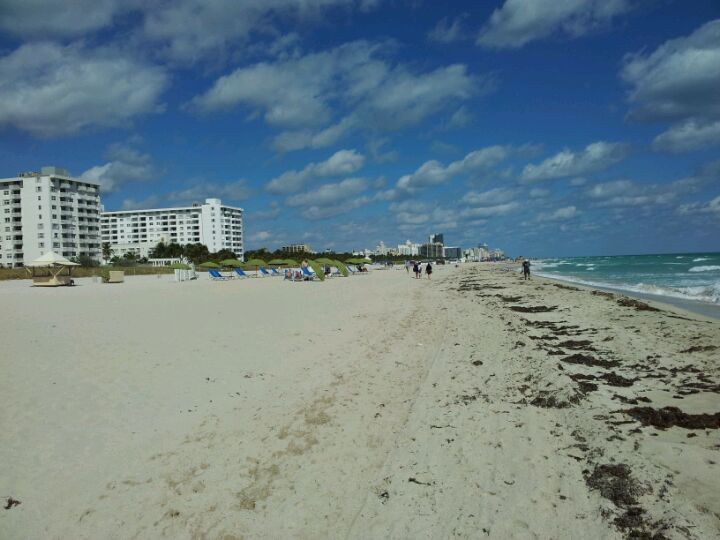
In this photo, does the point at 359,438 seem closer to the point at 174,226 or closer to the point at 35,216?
the point at 35,216

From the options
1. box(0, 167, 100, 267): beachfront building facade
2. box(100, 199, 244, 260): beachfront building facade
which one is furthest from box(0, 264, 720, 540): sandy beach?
box(100, 199, 244, 260): beachfront building facade

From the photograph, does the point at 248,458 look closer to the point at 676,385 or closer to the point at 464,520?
the point at 464,520

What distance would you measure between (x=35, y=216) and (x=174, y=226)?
5285 cm

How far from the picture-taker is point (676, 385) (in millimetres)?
6152

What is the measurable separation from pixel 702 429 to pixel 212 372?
20.5 ft

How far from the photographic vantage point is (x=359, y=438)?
4.77 m

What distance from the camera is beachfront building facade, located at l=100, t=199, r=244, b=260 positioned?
447 ft

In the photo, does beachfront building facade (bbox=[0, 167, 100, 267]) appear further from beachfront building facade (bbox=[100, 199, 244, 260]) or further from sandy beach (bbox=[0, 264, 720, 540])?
sandy beach (bbox=[0, 264, 720, 540])

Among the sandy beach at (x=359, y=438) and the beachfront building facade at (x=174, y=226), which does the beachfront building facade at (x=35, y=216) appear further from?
the sandy beach at (x=359, y=438)

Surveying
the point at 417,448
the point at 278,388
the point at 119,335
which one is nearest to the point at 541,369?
the point at 417,448

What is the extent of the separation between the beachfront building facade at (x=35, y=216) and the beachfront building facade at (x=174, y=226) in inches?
1802

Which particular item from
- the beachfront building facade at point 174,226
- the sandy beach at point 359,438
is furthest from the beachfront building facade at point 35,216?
the sandy beach at point 359,438

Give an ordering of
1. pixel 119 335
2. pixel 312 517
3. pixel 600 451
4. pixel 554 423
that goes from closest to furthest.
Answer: pixel 312 517, pixel 600 451, pixel 554 423, pixel 119 335

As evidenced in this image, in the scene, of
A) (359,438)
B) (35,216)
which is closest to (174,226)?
(35,216)
